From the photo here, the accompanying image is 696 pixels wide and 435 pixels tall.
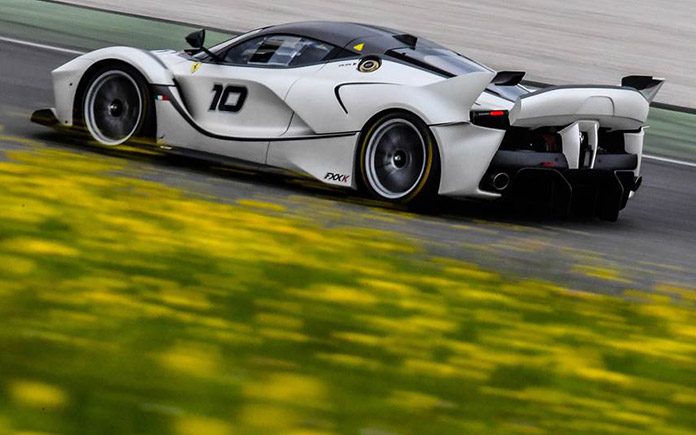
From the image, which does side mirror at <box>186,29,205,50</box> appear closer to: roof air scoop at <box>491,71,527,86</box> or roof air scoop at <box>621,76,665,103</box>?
roof air scoop at <box>491,71,527,86</box>

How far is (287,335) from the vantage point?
13.8 feet

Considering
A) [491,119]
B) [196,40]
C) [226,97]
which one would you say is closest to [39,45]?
[196,40]

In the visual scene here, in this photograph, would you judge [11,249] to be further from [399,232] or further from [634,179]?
[634,179]

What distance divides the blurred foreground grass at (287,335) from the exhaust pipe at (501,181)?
2013mm

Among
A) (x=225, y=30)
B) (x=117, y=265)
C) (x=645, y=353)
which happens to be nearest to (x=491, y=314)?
(x=645, y=353)

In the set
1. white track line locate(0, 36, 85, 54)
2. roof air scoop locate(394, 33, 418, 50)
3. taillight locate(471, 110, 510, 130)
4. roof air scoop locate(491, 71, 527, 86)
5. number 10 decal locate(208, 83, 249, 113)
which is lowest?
white track line locate(0, 36, 85, 54)

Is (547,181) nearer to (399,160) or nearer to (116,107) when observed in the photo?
(399,160)

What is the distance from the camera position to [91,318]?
400 cm

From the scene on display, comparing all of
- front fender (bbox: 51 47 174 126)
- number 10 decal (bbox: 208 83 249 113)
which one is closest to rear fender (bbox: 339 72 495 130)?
number 10 decal (bbox: 208 83 249 113)

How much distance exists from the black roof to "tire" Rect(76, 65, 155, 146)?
875 millimetres

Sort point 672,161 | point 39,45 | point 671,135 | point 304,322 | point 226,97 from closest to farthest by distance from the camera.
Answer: point 304,322
point 226,97
point 672,161
point 671,135
point 39,45

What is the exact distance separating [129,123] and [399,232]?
2720 millimetres

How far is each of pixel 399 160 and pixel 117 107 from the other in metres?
2.15

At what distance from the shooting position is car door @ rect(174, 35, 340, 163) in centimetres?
868
